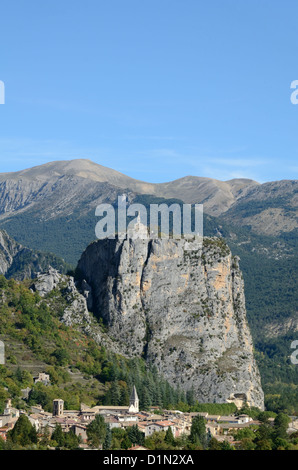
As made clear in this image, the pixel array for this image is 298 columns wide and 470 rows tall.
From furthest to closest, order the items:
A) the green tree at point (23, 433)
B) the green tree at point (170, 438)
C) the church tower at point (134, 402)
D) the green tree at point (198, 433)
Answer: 1. the church tower at point (134, 402)
2. the green tree at point (198, 433)
3. the green tree at point (170, 438)
4. the green tree at point (23, 433)

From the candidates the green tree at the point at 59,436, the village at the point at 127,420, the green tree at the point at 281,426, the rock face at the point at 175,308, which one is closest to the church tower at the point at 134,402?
the village at the point at 127,420

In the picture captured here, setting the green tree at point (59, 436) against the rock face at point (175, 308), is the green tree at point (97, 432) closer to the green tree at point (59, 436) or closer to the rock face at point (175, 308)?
the green tree at point (59, 436)

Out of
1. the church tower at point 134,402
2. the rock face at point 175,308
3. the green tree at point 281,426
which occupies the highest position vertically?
the rock face at point 175,308

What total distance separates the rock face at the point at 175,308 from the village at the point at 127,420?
783 inches

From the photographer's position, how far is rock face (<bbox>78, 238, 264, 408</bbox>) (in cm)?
16912

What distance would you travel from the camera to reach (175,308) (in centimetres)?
17475

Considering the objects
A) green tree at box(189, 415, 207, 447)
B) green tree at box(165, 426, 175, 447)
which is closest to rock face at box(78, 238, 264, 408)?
green tree at box(189, 415, 207, 447)

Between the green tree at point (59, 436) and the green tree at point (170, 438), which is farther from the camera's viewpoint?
the green tree at point (170, 438)

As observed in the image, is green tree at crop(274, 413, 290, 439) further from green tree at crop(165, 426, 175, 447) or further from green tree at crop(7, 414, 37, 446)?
green tree at crop(7, 414, 37, 446)

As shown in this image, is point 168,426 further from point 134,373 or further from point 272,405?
point 272,405

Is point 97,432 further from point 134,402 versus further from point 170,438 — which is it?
point 134,402

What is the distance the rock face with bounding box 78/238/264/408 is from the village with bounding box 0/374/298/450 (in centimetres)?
1988

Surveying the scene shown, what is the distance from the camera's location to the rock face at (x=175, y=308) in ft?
555
